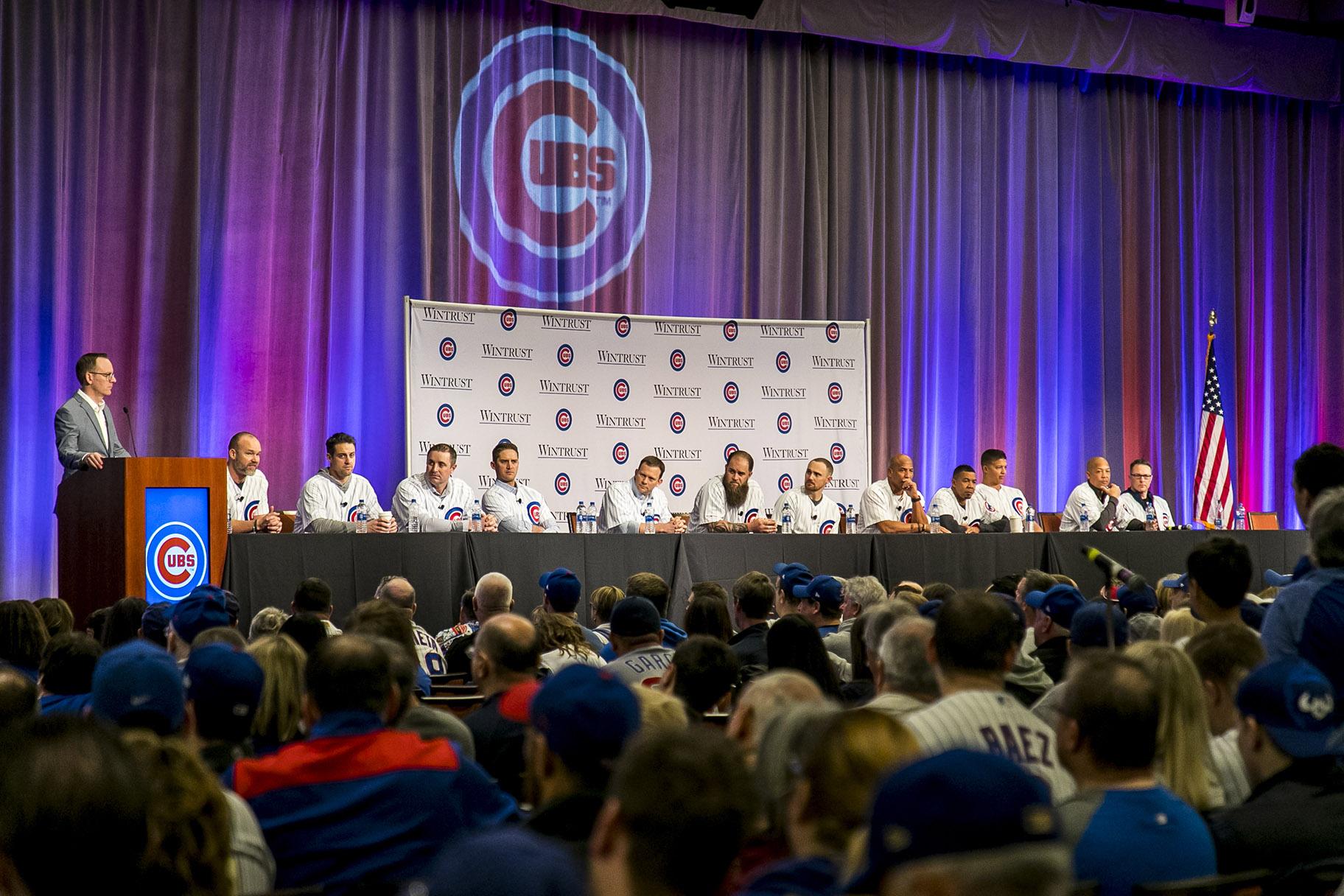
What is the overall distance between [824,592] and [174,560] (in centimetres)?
381

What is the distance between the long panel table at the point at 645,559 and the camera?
27.2ft

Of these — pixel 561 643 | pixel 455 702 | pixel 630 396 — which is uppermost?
pixel 630 396

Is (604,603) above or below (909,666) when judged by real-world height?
below

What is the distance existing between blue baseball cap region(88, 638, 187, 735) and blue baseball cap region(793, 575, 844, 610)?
11.6 ft

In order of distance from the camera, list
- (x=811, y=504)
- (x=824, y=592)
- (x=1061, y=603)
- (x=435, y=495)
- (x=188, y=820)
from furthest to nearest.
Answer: (x=811, y=504) → (x=435, y=495) → (x=824, y=592) → (x=1061, y=603) → (x=188, y=820)

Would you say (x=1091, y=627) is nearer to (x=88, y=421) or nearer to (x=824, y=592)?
(x=824, y=592)

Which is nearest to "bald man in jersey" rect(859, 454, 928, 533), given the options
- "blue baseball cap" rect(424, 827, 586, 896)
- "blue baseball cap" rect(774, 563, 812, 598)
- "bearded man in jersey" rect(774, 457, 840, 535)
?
"bearded man in jersey" rect(774, 457, 840, 535)

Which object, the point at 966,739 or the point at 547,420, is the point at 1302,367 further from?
the point at 966,739

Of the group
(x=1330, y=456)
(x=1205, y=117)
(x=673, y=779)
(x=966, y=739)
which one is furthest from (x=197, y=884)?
(x=1205, y=117)

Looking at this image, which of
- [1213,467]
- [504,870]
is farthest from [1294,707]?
[1213,467]

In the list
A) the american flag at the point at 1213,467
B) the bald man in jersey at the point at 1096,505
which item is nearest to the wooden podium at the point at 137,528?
the bald man in jersey at the point at 1096,505

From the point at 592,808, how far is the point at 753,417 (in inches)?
393

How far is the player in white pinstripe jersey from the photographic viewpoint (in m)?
2.79

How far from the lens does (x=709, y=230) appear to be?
1276 centimetres
